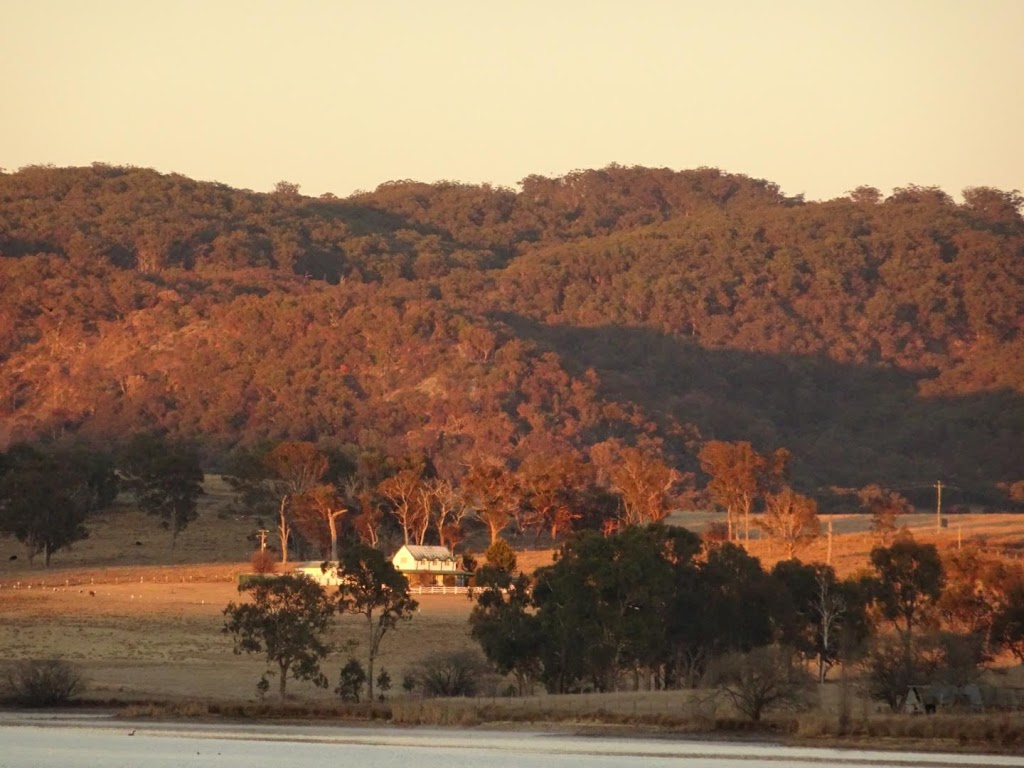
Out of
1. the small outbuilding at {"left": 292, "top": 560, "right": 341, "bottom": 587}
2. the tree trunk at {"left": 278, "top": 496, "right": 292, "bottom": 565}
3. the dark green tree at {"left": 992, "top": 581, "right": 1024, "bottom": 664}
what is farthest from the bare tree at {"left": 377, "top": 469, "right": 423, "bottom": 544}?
the dark green tree at {"left": 992, "top": 581, "right": 1024, "bottom": 664}

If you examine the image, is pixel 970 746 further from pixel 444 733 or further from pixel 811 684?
pixel 444 733

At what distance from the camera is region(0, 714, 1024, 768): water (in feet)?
143

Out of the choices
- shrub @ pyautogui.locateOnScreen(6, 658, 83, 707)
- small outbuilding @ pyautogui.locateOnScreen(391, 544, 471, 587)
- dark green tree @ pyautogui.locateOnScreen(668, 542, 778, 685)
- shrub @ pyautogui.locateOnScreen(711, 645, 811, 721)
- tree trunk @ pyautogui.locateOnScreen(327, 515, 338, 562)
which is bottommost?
shrub @ pyautogui.locateOnScreen(6, 658, 83, 707)

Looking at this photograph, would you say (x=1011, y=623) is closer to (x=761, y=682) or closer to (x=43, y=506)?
(x=761, y=682)

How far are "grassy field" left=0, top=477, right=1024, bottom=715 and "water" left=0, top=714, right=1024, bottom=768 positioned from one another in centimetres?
585

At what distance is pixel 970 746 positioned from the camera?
150 feet

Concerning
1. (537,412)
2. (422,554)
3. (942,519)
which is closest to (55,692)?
(422,554)

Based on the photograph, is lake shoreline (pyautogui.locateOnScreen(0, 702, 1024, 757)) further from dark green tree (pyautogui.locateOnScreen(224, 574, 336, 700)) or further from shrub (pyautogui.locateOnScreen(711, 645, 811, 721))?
dark green tree (pyautogui.locateOnScreen(224, 574, 336, 700))

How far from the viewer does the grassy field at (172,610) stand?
62.2 m

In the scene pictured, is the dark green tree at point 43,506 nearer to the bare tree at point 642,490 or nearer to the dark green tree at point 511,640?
the bare tree at point 642,490

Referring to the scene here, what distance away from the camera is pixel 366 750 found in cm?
4706

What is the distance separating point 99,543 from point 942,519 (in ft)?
166

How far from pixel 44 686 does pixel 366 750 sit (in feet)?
49.9

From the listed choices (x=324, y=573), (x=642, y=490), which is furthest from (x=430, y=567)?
(x=642, y=490)
